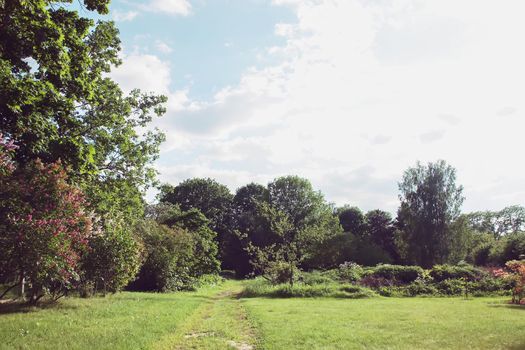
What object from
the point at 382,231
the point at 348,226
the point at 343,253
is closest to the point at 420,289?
the point at 343,253

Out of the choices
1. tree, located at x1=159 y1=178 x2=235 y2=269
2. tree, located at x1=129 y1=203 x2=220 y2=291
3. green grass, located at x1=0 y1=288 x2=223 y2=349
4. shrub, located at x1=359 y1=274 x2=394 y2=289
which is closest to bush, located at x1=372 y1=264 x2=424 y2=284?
shrub, located at x1=359 y1=274 x2=394 y2=289

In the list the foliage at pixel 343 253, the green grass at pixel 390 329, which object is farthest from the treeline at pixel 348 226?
the green grass at pixel 390 329

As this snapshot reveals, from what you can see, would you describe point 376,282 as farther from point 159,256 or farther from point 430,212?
point 430,212

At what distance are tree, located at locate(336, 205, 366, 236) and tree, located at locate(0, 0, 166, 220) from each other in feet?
188

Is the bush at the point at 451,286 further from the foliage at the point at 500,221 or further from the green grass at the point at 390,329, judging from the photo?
the foliage at the point at 500,221

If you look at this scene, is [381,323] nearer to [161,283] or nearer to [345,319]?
[345,319]

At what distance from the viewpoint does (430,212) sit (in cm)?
4588

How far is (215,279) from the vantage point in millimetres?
39094

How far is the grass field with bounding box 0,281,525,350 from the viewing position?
28.6 ft

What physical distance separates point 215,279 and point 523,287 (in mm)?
27790

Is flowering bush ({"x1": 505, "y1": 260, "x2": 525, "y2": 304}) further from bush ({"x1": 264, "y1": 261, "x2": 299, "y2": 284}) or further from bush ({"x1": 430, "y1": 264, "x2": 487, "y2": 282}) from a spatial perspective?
bush ({"x1": 264, "y1": 261, "x2": 299, "y2": 284})

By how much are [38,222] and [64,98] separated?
12.5 feet

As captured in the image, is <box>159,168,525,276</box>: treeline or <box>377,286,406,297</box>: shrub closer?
<box>377,286,406,297</box>: shrub

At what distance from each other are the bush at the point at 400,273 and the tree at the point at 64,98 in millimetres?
19097
